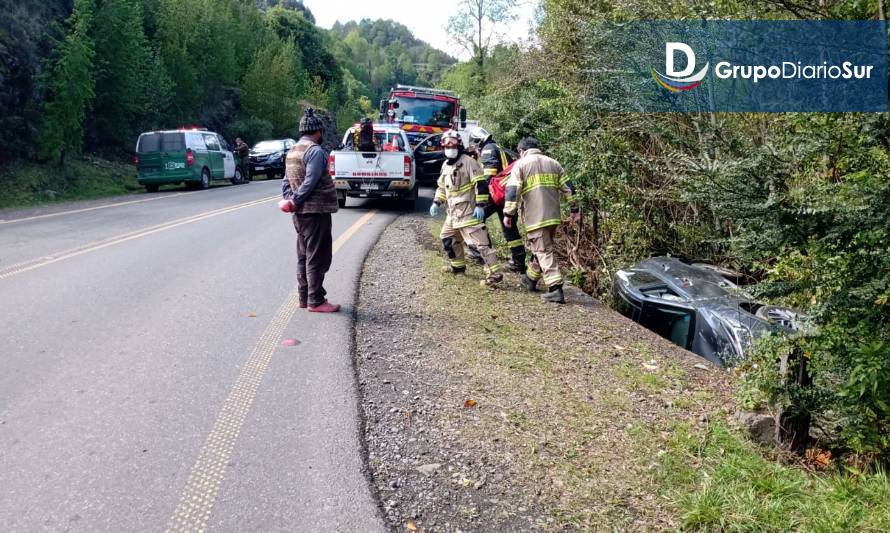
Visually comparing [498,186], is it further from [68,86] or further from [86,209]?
[68,86]

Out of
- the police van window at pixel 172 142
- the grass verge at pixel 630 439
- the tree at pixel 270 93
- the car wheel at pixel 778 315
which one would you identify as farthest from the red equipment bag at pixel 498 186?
the tree at pixel 270 93

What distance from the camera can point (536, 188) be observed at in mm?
7488

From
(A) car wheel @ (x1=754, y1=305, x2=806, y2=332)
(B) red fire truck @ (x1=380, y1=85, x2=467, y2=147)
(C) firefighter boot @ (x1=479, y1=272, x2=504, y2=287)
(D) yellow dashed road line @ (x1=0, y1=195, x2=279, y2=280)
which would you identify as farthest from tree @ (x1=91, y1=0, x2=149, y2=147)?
(A) car wheel @ (x1=754, y1=305, x2=806, y2=332)

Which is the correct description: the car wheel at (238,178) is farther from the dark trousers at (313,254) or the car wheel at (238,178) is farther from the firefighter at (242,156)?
the dark trousers at (313,254)

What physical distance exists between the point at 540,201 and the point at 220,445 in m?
4.73

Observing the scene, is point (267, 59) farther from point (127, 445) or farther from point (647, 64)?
point (127, 445)

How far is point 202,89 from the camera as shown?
3294 cm

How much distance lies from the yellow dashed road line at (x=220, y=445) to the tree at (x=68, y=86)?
17.0 m

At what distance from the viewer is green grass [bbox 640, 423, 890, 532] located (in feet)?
10.2

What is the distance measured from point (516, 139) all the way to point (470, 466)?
9.90 meters

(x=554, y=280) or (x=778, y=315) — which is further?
(x=554, y=280)

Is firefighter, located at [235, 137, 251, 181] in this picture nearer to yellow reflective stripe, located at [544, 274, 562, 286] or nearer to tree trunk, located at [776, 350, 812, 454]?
yellow reflective stripe, located at [544, 274, 562, 286]

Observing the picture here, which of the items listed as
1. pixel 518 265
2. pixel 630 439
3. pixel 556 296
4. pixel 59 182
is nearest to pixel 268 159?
pixel 59 182

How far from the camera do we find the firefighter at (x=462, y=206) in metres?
8.01
